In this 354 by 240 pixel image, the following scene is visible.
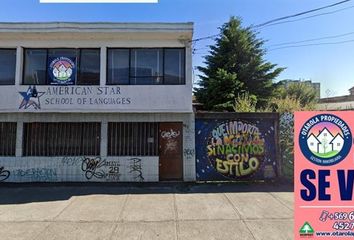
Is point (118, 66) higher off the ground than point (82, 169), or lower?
higher

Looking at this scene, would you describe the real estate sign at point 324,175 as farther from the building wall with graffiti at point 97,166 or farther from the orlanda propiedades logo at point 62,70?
the orlanda propiedades logo at point 62,70

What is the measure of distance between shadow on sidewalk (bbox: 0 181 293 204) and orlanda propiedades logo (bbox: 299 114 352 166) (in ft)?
20.6

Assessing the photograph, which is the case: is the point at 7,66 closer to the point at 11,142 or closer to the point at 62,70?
the point at 62,70

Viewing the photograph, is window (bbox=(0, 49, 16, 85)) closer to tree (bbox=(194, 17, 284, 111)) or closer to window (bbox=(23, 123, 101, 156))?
window (bbox=(23, 123, 101, 156))

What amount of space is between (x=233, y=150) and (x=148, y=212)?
15.9ft

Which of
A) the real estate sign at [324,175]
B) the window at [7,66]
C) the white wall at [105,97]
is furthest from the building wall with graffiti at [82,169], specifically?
the real estate sign at [324,175]

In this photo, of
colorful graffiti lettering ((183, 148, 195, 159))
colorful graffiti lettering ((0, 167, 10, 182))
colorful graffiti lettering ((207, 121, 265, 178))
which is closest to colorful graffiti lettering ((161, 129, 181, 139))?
colorful graffiti lettering ((183, 148, 195, 159))

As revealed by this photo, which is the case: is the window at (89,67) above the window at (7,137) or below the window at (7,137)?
above

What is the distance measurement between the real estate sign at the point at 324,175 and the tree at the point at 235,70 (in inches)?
687


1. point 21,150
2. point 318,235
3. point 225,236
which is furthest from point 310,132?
point 21,150

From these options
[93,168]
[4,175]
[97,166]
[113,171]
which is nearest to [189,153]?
[113,171]

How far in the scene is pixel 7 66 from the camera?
11414 millimetres

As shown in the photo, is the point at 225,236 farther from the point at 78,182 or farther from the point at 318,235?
the point at 78,182

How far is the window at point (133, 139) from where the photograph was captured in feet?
37.1
